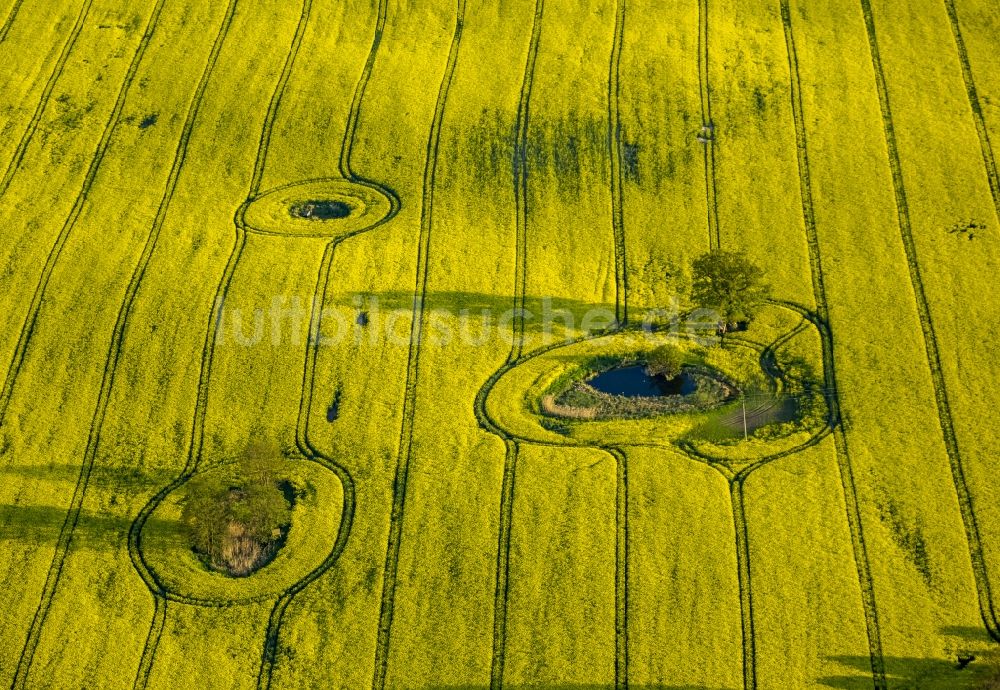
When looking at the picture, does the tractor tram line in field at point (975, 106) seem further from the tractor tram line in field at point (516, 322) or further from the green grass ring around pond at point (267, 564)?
the green grass ring around pond at point (267, 564)

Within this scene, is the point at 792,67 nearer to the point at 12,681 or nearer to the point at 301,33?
the point at 301,33

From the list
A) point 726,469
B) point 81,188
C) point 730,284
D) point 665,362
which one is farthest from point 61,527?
point 730,284

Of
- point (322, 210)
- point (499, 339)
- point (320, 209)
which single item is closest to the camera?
Result: point (499, 339)

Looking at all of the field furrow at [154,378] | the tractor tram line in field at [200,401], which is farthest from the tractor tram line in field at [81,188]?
the tractor tram line in field at [200,401]

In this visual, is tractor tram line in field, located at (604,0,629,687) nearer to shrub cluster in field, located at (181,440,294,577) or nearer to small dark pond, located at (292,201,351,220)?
shrub cluster in field, located at (181,440,294,577)

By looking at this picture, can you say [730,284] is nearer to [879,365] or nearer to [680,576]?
[879,365]

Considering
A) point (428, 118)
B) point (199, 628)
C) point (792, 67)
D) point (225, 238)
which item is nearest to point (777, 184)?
point (792, 67)
